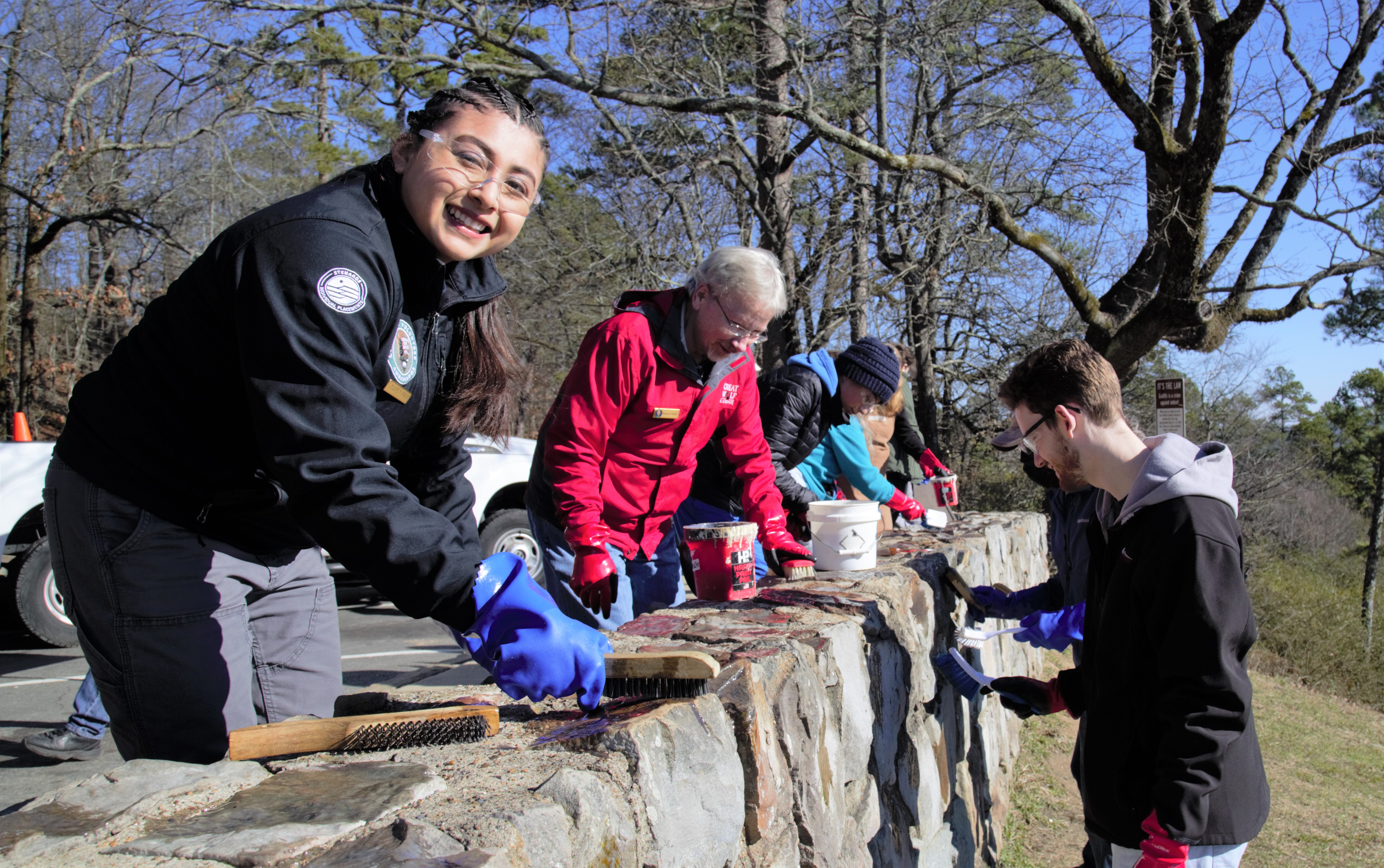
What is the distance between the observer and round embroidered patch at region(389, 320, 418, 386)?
181 cm

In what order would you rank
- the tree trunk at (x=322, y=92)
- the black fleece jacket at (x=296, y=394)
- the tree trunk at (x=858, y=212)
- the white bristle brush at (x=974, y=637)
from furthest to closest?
the tree trunk at (x=858, y=212) < the tree trunk at (x=322, y=92) < the white bristle brush at (x=974, y=637) < the black fleece jacket at (x=296, y=394)

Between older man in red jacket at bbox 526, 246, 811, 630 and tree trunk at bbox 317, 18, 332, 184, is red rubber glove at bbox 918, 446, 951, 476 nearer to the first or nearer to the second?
older man in red jacket at bbox 526, 246, 811, 630

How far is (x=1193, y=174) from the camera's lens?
872 cm

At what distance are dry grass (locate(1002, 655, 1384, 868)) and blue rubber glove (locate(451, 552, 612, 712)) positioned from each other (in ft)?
9.78

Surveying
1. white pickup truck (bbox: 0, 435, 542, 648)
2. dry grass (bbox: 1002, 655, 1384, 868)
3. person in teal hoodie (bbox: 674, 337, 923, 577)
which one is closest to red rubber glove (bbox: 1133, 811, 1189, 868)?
dry grass (bbox: 1002, 655, 1384, 868)

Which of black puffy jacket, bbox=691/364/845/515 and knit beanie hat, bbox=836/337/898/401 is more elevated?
knit beanie hat, bbox=836/337/898/401

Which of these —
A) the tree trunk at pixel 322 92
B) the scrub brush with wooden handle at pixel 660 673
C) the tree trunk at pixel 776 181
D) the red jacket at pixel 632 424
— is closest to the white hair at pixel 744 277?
the red jacket at pixel 632 424

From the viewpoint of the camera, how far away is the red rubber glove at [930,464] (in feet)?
21.8

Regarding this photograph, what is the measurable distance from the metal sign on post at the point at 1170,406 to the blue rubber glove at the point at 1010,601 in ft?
17.8

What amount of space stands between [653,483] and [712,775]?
1.56 meters

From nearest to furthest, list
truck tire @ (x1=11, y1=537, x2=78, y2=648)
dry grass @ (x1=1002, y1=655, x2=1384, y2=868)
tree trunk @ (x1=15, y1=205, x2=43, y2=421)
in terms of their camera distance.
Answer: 1. dry grass @ (x1=1002, y1=655, x2=1384, y2=868)
2. truck tire @ (x1=11, y1=537, x2=78, y2=648)
3. tree trunk @ (x1=15, y1=205, x2=43, y2=421)

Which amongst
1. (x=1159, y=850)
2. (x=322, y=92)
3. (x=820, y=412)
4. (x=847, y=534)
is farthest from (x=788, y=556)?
(x=322, y=92)

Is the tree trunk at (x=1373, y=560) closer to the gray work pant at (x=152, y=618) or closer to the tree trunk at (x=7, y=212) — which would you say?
the gray work pant at (x=152, y=618)

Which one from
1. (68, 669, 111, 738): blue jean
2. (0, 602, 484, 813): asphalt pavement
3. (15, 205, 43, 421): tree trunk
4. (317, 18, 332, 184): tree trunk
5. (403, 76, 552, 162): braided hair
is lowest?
(0, 602, 484, 813): asphalt pavement
